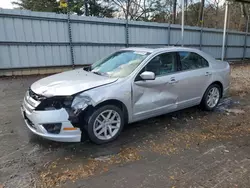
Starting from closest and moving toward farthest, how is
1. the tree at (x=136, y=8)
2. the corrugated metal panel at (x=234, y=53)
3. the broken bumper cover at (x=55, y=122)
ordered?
the broken bumper cover at (x=55, y=122), the corrugated metal panel at (x=234, y=53), the tree at (x=136, y=8)

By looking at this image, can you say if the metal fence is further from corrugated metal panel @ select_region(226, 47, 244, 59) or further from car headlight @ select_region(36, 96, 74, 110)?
corrugated metal panel @ select_region(226, 47, 244, 59)

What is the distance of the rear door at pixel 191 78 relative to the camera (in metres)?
4.25

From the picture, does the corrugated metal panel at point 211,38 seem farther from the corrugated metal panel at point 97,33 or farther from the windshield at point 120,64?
the windshield at point 120,64

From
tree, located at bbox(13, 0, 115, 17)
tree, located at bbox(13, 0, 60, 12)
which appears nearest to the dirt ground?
tree, located at bbox(13, 0, 115, 17)

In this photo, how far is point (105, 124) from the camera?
11.0ft

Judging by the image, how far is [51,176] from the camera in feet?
8.43

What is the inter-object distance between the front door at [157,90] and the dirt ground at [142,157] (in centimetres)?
41

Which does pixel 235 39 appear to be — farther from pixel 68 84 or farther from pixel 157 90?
pixel 68 84

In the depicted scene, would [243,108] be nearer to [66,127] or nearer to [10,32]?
[66,127]

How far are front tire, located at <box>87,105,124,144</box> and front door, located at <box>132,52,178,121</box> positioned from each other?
1.18 feet

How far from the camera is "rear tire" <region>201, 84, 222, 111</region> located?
4828 millimetres

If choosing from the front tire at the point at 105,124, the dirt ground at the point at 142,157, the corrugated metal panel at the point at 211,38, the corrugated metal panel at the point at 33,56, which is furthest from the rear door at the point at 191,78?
the corrugated metal panel at the point at 211,38

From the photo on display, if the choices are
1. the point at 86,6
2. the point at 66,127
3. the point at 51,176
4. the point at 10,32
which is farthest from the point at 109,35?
the point at 86,6

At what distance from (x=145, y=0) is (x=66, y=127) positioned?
771 inches
